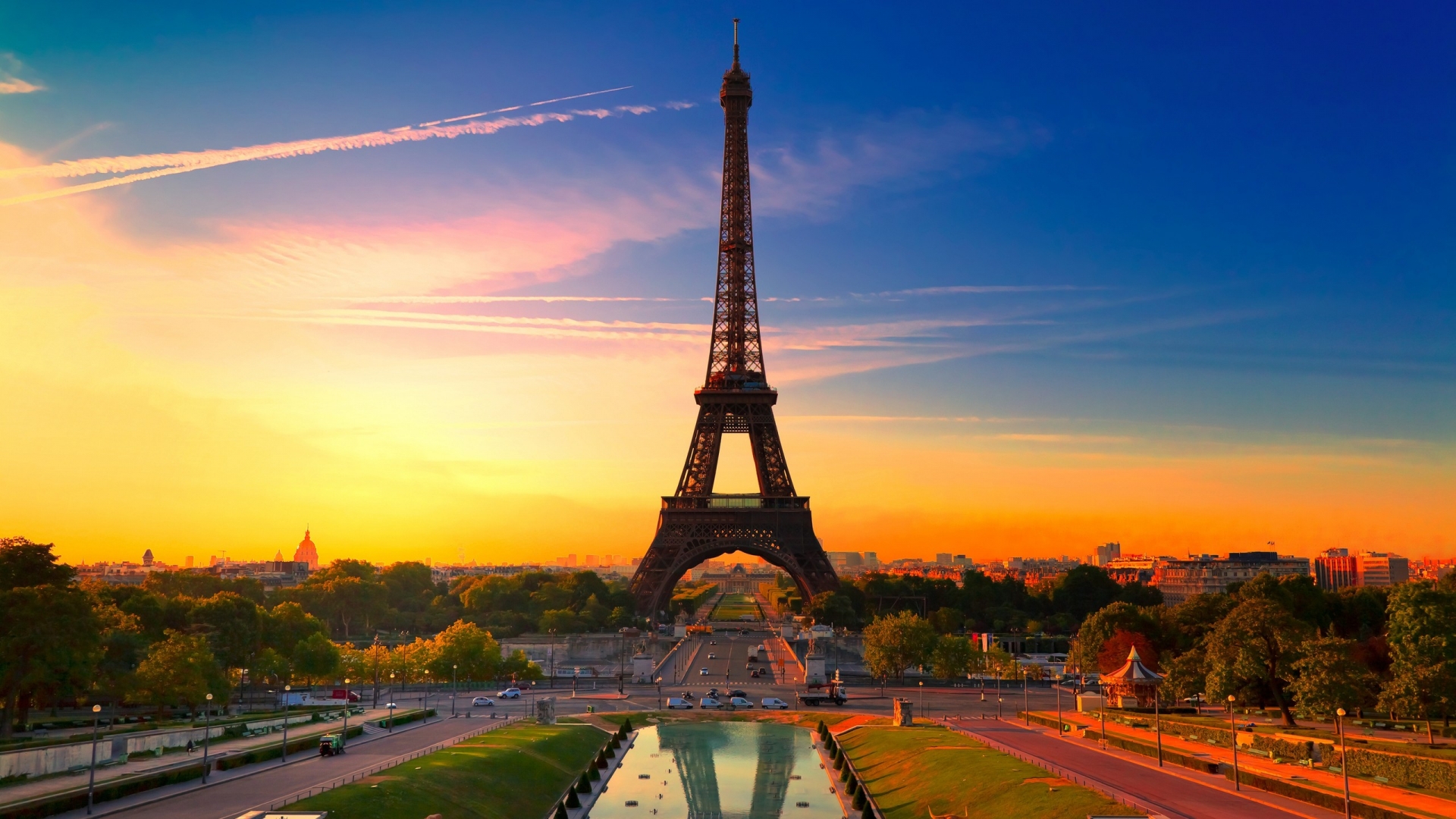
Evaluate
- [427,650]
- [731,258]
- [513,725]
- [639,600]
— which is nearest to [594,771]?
[513,725]

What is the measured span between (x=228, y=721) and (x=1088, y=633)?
6622cm

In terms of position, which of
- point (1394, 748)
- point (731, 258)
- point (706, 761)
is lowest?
point (706, 761)

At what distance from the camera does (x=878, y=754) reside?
5981cm

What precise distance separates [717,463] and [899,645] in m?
36.0

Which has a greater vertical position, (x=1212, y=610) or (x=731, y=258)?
(x=731, y=258)

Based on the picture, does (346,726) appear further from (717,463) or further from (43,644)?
(717,463)

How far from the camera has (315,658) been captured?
8869 cm

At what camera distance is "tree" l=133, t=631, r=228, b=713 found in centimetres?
6369

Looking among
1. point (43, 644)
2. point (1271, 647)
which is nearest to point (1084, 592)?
point (1271, 647)

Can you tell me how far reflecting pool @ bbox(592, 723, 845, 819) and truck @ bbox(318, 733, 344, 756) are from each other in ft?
51.0

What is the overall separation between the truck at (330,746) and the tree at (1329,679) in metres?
53.3

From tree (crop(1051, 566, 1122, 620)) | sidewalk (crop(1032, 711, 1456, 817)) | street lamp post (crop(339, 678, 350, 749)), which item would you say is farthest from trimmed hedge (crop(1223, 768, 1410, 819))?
tree (crop(1051, 566, 1122, 620))

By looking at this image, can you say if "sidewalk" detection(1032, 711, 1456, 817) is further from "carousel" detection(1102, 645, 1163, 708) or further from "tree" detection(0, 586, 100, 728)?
"tree" detection(0, 586, 100, 728)

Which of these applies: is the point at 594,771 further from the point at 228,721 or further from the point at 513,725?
the point at 228,721
